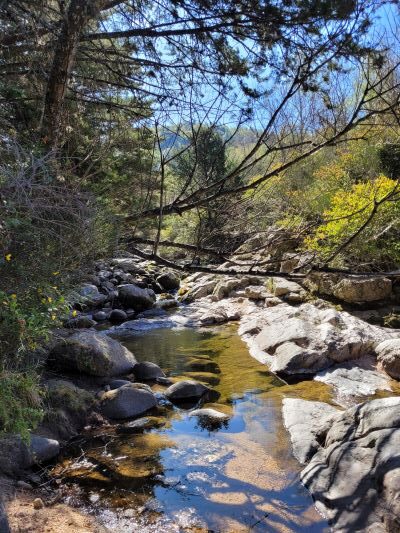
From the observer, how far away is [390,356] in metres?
6.69

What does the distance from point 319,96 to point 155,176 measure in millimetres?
1679

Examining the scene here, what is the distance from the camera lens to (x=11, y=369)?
296cm

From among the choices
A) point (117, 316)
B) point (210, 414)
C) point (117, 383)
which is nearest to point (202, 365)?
point (117, 383)

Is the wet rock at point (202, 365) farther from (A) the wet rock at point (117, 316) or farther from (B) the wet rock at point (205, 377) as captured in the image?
(A) the wet rock at point (117, 316)

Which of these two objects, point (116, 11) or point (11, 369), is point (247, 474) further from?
point (116, 11)

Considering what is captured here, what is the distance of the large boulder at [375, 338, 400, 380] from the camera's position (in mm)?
6535

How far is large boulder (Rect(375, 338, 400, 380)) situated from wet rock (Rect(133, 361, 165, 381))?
323cm

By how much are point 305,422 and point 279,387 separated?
143 cm

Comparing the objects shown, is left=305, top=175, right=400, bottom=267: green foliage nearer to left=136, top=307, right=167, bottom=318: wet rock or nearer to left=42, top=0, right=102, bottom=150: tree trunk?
left=136, top=307, right=167, bottom=318: wet rock

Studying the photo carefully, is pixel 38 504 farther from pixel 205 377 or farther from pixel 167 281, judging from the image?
pixel 167 281

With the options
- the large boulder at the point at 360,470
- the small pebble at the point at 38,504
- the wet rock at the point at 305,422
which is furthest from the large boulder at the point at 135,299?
the small pebble at the point at 38,504

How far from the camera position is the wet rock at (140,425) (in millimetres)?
5027

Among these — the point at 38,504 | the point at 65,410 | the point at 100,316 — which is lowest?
the point at 38,504

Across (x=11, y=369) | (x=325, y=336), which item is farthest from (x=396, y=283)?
(x=11, y=369)
